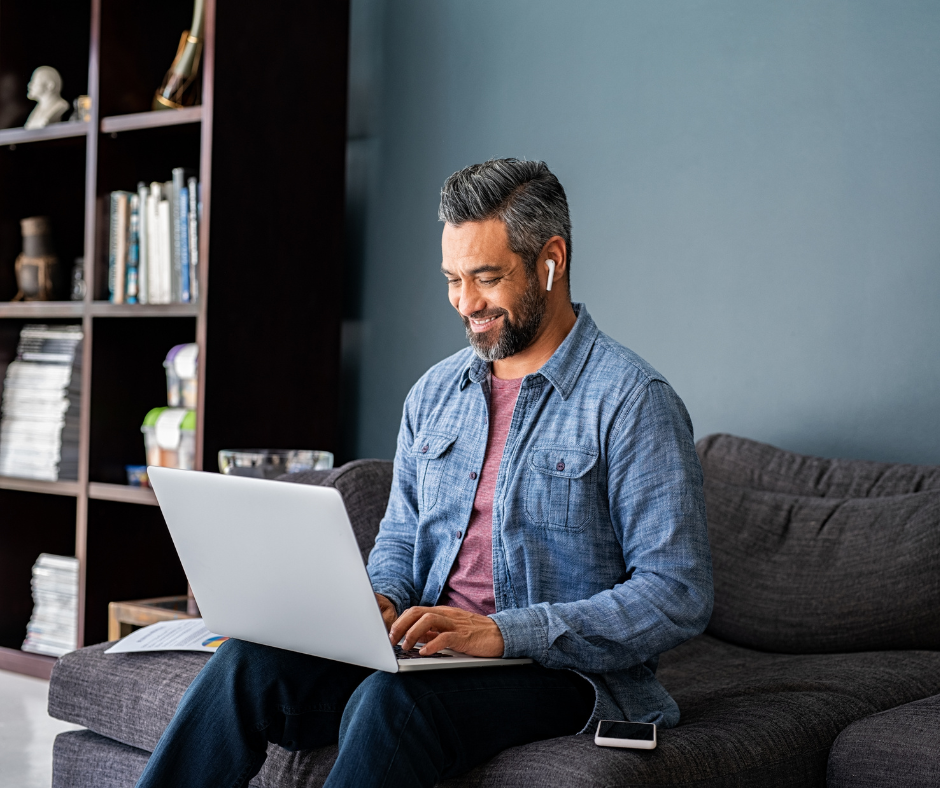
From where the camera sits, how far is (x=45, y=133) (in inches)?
121

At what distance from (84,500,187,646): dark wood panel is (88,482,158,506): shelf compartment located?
0.06m

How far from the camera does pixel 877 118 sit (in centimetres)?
233

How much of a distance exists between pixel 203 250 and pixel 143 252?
28cm

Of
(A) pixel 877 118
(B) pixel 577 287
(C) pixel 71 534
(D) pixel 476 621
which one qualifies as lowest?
(C) pixel 71 534

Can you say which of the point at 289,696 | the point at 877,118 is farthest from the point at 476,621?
the point at 877,118

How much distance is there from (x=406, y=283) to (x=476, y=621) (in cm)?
176

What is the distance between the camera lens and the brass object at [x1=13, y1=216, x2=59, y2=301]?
125 inches

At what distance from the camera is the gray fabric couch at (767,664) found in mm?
1438

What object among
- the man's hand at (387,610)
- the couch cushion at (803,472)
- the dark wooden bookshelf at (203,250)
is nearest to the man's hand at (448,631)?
the man's hand at (387,610)

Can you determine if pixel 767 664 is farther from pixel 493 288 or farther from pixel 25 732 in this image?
pixel 25 732

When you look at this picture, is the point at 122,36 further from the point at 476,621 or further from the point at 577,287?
the point at 476,621

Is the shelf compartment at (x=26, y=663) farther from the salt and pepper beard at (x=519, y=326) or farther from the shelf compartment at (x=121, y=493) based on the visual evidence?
the salt and pepper beard at (x=519, y=326)

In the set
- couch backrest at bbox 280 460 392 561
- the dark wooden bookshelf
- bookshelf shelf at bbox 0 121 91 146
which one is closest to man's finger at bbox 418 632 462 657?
couch backrest at bbox 280 460 392 561

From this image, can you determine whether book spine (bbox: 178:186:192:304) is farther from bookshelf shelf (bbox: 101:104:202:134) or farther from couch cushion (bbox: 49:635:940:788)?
couch cushion (bbox: 49:635:940:788)
